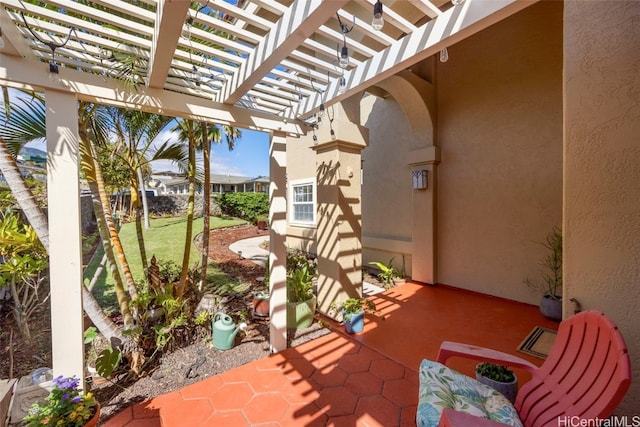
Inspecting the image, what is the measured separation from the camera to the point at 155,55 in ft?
6.08

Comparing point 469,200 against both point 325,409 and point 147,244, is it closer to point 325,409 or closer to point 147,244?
point 325,409

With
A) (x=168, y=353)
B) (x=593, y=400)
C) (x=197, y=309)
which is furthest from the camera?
(x=197, y=309)

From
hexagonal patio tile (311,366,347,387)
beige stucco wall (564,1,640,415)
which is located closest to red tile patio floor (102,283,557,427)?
hexagonal patio tile (311,366,347,387)

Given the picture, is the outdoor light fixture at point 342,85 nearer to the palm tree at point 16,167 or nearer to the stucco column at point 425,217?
the palm tree at point 16,167

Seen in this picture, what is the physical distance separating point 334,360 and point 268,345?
905 mm

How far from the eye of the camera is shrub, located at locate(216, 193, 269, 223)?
15719 mm

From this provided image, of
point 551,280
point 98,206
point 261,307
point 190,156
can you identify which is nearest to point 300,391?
point 261,307

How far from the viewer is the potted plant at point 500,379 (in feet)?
7.09

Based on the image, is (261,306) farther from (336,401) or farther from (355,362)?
(336,401)

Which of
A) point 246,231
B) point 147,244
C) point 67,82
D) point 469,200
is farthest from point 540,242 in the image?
point 246,231

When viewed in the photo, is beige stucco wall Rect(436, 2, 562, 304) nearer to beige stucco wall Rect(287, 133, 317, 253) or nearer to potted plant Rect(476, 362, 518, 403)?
potted plant Rect(476, 362, 518, 403)

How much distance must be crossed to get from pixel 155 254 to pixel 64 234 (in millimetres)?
6023

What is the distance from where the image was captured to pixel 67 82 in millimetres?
1979

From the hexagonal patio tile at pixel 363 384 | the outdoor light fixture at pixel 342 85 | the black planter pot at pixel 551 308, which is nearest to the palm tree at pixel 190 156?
the outdoor light fixture at pixel 342 85
